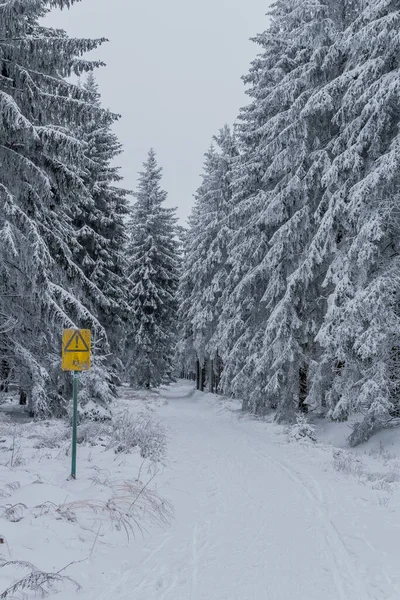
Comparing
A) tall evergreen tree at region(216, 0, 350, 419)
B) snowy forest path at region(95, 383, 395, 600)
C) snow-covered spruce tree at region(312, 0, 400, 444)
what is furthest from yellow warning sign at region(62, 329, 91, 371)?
tall evergreen tree at region(216, 0, 350, 419)

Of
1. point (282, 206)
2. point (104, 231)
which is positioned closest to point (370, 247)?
point (282, 206)

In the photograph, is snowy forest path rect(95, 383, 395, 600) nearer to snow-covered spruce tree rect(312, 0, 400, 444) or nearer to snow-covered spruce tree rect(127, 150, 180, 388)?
snow-covered spruce tree rect(312, 0, 400, 444)

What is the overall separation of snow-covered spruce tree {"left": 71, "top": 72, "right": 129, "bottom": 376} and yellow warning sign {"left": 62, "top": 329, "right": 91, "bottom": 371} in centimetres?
1217

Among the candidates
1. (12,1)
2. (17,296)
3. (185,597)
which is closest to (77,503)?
(185,597)

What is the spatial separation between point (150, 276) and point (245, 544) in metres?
28.7

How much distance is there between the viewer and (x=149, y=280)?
3234 centimetres

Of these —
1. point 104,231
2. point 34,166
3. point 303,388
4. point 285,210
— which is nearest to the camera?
point 34,166

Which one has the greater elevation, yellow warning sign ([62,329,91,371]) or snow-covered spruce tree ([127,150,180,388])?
snow-covered spruce tree ([127,150,180,388])

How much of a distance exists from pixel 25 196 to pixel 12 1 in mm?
4345

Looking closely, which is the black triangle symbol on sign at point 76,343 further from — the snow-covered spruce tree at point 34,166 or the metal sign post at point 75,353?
the snow-covered spruce tree at point 34,166

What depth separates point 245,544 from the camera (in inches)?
195

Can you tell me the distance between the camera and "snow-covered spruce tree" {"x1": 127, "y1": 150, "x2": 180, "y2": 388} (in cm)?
3189

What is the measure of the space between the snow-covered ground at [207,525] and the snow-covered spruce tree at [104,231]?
11.6m

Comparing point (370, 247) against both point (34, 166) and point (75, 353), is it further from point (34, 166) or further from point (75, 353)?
point (34, 166)
